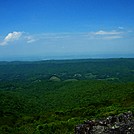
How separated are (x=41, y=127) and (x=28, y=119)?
2325 centimetres

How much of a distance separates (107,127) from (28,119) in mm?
57429

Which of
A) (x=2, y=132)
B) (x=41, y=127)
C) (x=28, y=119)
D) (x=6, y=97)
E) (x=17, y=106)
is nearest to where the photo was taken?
(x=41, y=127)

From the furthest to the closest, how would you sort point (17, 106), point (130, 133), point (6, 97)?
point (6, 97), point (17, 106), point (130, 133)

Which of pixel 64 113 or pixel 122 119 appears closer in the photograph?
pixel 122 119

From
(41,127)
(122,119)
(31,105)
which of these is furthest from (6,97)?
(122,119)

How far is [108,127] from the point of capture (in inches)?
646

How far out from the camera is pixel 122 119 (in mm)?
18375

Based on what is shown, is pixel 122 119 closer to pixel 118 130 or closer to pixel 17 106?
pixel 118 130

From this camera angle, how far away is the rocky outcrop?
50.0 feet

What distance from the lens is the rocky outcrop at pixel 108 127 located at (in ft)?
50.0

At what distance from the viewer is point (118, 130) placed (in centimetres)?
1532

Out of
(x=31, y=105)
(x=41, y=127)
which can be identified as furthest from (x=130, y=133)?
(x=31, y=105)

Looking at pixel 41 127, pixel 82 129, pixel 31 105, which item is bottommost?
pixel 31 105

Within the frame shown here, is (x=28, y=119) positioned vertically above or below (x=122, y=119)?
below
